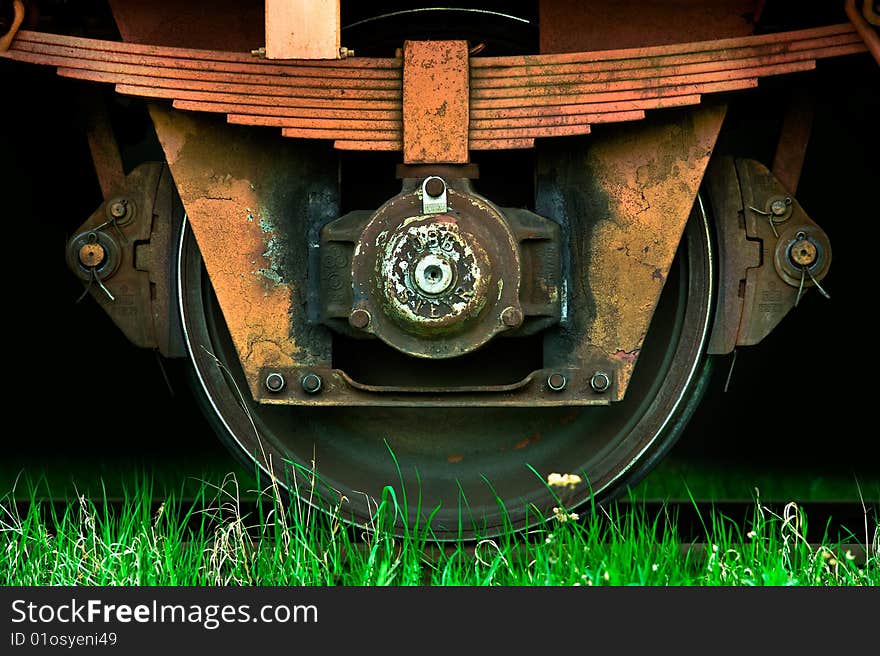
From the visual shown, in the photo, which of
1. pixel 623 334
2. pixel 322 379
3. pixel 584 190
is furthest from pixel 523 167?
pixel 322 379

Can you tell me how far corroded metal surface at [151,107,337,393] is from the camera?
9.50 ft

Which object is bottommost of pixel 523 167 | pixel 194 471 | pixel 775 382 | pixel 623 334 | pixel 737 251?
pixel 194 471

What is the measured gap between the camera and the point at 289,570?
2.67 metres

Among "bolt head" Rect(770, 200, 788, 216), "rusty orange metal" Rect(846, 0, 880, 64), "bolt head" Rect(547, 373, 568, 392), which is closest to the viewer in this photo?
"rusty orange metal" Rect(846, 0, 880, 64)

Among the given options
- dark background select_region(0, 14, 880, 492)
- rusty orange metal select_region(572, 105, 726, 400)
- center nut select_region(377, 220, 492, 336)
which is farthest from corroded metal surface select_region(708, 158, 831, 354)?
dark background select_region(0, 14, 880, 492)

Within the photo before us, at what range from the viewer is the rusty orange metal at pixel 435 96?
9.03 ft

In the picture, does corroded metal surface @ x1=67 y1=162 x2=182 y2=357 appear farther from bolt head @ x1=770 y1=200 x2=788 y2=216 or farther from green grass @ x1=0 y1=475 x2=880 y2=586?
bolt head @ x1=770 y1=200 x2=788 y2=216

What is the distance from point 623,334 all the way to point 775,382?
5.97 feet

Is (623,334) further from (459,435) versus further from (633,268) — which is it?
(459,435)

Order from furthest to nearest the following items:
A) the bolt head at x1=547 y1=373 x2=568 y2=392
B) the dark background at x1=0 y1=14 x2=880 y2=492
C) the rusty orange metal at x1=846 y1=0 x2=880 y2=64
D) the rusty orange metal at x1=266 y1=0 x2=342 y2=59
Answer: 1. the dark background at x1=0 y1=14 x2=880 y2=492
2. the bolt head at x1=547 y1=373 x2=568 y2=392
3. the rusty orange metal at x1=846 y1=0 x2=880 y2=64
4. the rusty orange metal at x1=266 y1=0 x2=342 y2=59

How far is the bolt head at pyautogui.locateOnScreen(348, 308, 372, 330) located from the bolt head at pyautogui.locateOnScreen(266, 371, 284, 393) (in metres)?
0.26

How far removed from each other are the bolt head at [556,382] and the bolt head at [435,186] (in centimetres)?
48

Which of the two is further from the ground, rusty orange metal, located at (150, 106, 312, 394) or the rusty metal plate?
rusty orange metal, located at (150, 106, 312, 394)

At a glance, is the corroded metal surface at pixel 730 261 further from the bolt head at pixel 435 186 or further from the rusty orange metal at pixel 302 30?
the rusty orange metal at pixel 302 30
